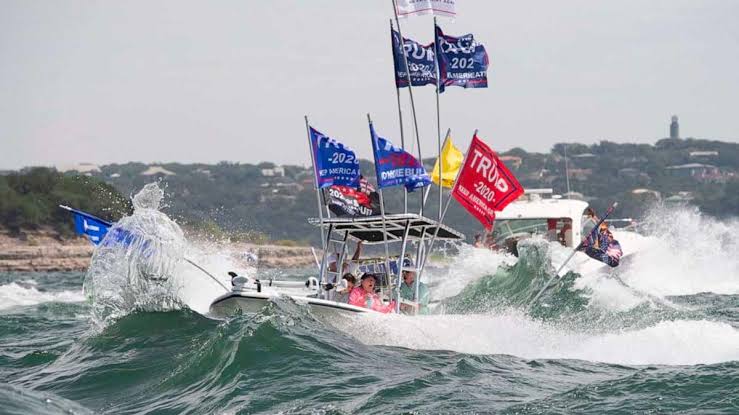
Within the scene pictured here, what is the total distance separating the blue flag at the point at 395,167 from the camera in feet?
58.0

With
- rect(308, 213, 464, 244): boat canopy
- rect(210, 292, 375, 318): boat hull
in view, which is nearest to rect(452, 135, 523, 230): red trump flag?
rect(308, 213, 464, 244): boat canopy

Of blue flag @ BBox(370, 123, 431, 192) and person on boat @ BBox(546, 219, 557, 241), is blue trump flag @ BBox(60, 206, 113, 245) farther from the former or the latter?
person on boat @ BBox(546, 219, 557, 241)

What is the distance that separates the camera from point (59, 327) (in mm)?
22500

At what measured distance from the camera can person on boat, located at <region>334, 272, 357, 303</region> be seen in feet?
59.2

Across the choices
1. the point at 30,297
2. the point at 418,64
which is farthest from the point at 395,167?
the point at 30,297

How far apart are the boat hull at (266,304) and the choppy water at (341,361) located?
0.16 meters

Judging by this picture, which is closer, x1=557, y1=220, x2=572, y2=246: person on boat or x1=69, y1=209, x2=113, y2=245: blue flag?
x1=69, y1=209, x2=113, y2=245: blue flag

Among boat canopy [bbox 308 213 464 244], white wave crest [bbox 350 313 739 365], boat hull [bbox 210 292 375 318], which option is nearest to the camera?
white wave crest [bbox 350 313 739 365]

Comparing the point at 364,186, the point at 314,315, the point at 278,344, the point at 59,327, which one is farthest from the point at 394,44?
the point at 59,327

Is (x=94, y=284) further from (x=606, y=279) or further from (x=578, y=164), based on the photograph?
(x=578, y=164)

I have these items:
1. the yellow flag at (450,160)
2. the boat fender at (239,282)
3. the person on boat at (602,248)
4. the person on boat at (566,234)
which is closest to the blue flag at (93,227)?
the boat fender at (239,282)

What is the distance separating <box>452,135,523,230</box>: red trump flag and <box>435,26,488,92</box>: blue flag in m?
2.05

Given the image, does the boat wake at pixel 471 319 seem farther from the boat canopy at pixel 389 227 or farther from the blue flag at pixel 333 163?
the blue flag at pixel 333 163

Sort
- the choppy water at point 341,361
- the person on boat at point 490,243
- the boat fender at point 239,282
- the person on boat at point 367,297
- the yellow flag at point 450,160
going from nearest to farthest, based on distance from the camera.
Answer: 1. the choppy water at point 341,361
2. the boat fender at point 239,282
3. the person on boat at point 367,297
4. the yellow flag at point 450,160
5. the person on boat at point 490,243
